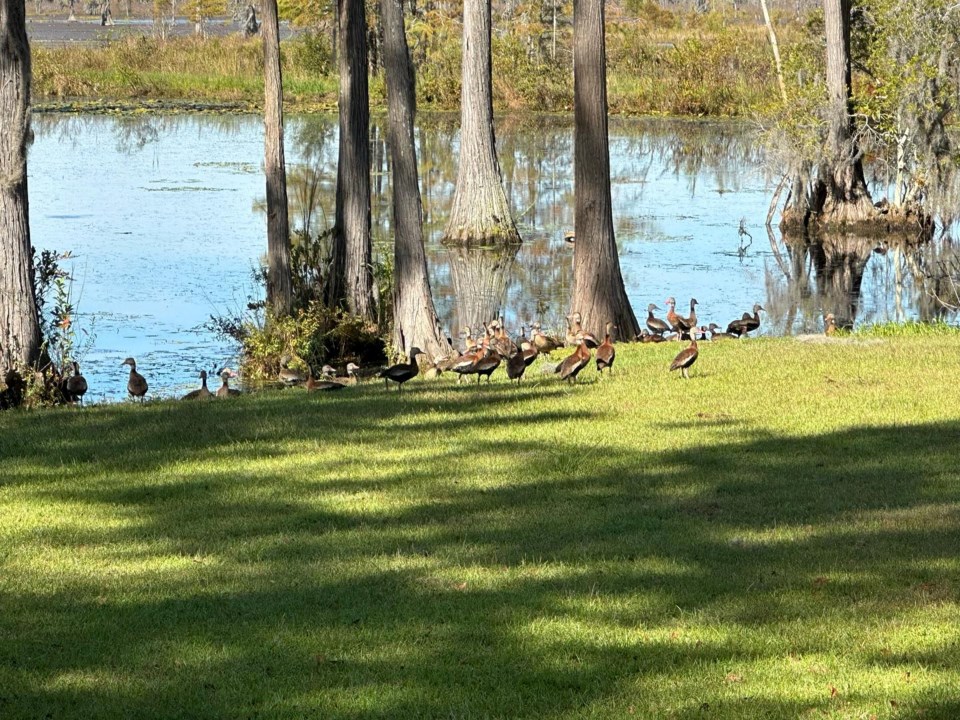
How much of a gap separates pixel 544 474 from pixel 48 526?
3.65 meters

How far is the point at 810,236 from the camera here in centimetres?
3450

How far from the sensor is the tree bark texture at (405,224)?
19.3 metres

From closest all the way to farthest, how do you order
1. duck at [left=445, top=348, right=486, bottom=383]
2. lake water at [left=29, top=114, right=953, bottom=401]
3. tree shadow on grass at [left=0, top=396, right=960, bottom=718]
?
tree shadow on grass at [left=0, top=396, right=960, bottom=718], duck at [left=445, top=348, right=486, bottom=383], lake water at [left=29, top=114, right=953, bottom=401]

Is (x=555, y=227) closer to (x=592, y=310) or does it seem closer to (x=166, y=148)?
(x=592, y=310)

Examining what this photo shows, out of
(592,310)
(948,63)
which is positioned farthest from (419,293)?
(948,63)

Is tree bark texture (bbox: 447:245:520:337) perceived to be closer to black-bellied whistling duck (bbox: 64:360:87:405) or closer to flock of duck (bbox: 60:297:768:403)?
flock of duck (bbox: 60:297:768:403)

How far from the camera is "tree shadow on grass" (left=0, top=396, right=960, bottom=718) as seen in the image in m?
6.77

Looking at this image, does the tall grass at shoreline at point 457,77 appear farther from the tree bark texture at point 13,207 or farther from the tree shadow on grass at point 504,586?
the tree shadow on grass at point 504,586

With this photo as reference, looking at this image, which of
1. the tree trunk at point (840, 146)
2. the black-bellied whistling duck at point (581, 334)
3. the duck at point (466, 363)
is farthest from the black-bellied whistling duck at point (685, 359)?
the tree trunk at point (840, 146)

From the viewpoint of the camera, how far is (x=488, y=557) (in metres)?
8.83

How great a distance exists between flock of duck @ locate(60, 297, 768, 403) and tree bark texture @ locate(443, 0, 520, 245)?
9.69 metres

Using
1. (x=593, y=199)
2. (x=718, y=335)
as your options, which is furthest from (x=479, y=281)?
(x=718, y=335)

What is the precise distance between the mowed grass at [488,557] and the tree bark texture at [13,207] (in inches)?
70.9

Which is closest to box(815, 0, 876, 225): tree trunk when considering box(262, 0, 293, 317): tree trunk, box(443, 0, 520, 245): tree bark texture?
box(443, 0, 520, 245): tree bark texture
